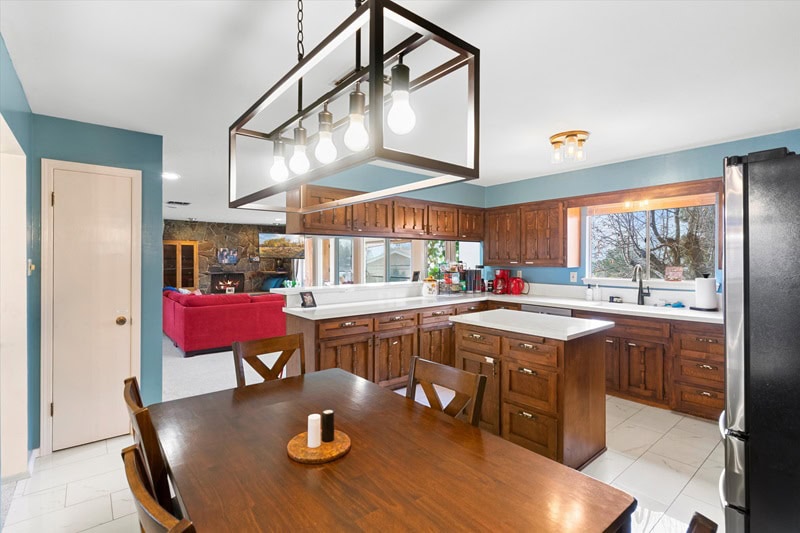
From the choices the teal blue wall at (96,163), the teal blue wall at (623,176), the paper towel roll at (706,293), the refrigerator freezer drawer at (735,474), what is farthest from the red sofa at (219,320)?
the refrigerator freezer drawer at (735,474)

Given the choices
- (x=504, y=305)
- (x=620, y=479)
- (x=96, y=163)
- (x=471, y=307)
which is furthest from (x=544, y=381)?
(x=96, y=163)

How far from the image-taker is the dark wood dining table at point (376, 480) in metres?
0.95

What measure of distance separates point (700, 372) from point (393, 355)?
2.77 metres

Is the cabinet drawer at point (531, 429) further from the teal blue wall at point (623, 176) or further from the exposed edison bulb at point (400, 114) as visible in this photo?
the teal blue wall at point (623, 176)

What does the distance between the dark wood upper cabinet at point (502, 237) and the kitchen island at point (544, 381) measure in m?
2.49

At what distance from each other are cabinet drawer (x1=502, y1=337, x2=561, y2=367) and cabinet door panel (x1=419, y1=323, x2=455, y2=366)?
1593 millimetres

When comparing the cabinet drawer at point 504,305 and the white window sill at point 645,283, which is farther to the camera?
the cabinet drawer at point 504,305

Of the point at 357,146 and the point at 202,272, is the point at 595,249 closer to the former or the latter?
the point at 357,146

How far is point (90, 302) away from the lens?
3.04 meters

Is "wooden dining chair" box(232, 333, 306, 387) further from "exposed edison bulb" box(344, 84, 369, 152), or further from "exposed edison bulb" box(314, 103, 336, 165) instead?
"exposed edison bulb" box(344, 84, 369, 152)

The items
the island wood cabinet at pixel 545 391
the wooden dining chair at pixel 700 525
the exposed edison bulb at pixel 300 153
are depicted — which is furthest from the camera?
the island wood cabinet at pixel 545 391

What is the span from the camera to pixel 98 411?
3.09 metres

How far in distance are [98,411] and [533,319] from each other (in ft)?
11.4

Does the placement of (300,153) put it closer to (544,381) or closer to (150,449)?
(150,449)
